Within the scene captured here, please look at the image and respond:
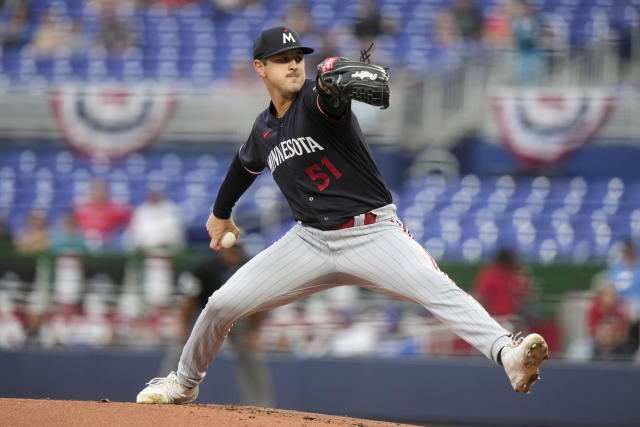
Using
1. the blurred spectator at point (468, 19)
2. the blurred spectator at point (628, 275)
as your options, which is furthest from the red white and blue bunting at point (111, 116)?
the blurred spectator at point (628, 275)

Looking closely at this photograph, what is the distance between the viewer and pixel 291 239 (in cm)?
450

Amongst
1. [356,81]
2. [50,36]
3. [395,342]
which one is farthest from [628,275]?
[50,36]

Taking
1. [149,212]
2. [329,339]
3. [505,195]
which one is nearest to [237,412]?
[329,339]

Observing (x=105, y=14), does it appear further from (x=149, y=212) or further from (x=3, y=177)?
(x=149, y=212)

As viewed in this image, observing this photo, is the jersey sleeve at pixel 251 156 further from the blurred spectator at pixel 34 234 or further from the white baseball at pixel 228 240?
the blurred spectator at pixel 34 234

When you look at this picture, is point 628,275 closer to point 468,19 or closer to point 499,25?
point 499,25

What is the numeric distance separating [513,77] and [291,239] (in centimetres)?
781

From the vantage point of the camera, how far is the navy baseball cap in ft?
14.4

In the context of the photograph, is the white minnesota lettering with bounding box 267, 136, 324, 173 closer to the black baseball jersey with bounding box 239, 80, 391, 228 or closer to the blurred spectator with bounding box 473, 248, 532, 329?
the black baseball jersey with bounding box 239, 80, 391, 228

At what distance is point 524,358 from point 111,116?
895 cm

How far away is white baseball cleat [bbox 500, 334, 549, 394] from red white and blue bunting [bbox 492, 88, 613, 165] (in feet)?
25.9

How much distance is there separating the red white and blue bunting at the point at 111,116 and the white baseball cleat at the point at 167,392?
7.34 m

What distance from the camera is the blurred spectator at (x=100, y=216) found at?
35.1ft

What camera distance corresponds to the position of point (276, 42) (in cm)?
439
